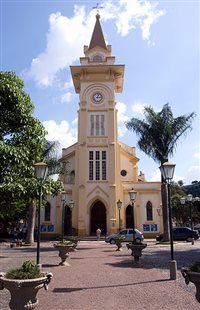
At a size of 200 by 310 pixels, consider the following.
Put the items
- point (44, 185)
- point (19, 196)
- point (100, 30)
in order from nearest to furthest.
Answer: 1. point (19, 196)
2. point (44, 185)
3. point (100, 30)

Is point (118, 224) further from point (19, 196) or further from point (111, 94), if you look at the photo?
point (19, 196)

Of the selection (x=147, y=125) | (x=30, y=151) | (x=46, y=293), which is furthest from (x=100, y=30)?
(x=46, y=293)

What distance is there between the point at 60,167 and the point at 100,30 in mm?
26718

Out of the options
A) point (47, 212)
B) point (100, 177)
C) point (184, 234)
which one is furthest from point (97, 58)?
point (184, 234)

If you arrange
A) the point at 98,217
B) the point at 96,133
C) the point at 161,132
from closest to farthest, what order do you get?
the point at 161,132 < the point at 98,217 < the point at 96,133

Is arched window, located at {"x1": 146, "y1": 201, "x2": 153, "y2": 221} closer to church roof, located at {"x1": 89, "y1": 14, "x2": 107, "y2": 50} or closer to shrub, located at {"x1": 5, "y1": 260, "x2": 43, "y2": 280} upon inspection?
church roof, located at {"x1": 89, "y1": 14, "x2": 107, "y2": 50}

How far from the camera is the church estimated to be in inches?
1460

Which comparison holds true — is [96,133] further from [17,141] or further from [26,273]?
[26,273]

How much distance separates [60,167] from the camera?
28.4m

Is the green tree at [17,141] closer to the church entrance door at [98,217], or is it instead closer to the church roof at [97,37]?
the church entrance door at [98,217]

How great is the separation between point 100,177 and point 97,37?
2064cm

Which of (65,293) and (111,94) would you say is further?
(111,94)

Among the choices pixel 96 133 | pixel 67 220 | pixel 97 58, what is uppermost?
pixel 97 58

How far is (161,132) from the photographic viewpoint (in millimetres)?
26969
